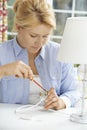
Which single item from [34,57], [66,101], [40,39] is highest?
[40,39]

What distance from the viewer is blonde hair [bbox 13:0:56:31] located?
1655 mm

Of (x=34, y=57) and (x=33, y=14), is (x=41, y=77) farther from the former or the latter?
(x=33, y=14)

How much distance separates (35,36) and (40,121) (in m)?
0.53

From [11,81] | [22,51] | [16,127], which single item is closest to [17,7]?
[22,51]

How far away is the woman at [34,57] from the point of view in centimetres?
166

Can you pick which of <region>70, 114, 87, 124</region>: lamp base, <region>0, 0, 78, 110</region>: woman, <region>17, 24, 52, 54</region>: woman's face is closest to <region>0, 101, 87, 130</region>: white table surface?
<region>70, 114, 87, 124</region>: lamp base

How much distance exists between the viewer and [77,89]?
5.95ft

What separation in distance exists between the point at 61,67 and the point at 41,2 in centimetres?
39

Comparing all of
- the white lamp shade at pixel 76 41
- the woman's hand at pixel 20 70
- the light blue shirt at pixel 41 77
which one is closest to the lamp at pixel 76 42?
the white lamp shade at pixel 76 41

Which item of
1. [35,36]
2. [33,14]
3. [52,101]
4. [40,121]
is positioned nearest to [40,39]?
[35,36]

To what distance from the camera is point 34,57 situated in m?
1.85

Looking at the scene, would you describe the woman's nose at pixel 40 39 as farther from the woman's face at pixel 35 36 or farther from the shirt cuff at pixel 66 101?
the shirt cuff at pixel 66 101

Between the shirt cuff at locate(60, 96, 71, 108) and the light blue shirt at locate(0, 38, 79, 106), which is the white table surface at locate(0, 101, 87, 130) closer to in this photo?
the shirt cuff at locate(60, 96, 71, 108)

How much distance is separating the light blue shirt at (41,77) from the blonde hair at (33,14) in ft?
0.60
